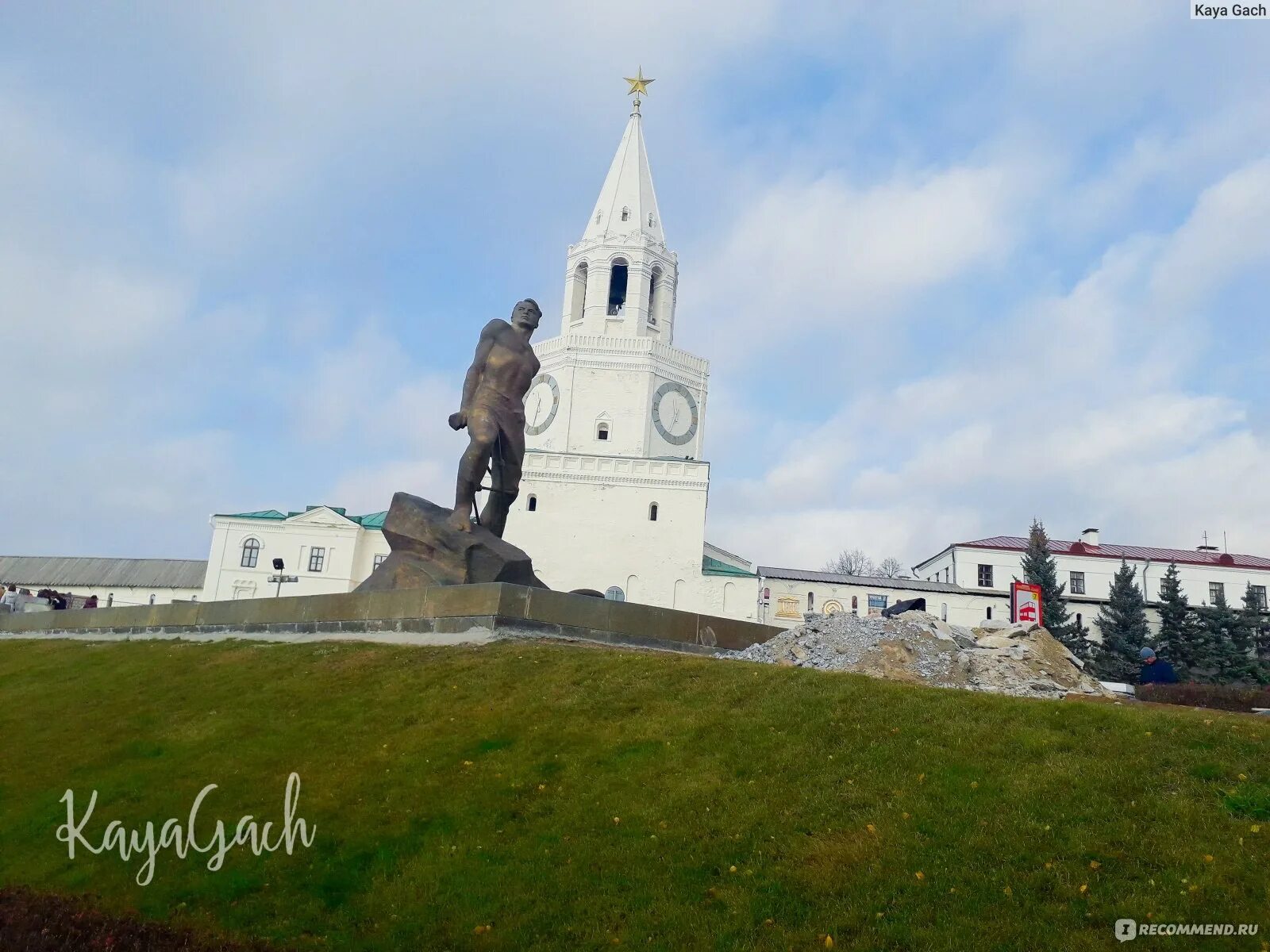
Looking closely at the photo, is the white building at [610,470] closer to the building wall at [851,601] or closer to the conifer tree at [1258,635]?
the building wall at [851,601]

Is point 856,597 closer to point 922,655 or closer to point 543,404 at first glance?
point 543,404

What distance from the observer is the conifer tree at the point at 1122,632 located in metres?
49.9

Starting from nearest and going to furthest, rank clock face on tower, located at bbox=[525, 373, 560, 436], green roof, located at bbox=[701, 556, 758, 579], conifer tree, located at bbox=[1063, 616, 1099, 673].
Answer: conifer tree, located at bbox=[1063, 616, 1099, 673], green roof, located at bbox=[701, 556, 758, 579], clock face on tower, located at bbox=[525, 373, 560, 436]

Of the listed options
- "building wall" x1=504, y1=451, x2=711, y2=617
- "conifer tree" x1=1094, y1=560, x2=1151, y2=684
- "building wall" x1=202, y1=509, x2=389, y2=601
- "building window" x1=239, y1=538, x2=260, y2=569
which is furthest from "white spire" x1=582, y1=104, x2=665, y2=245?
"conifer tree" x1=1094, y1=560, x2=1151, y2=684

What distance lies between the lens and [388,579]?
17.0m

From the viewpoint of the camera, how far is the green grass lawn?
659 centimetres

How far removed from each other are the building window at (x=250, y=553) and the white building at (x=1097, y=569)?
3708 cm

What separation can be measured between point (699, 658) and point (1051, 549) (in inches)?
2115

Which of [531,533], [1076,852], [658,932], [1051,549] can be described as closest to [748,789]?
[658,932]

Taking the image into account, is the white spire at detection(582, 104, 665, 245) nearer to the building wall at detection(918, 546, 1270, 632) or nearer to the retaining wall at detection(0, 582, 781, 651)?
the building wall at detection(918, 546, 1270, 632)

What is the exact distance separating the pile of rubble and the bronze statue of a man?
4.55 metres

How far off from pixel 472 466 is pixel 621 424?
1474 inches

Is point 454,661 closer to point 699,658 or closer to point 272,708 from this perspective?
point 272,708

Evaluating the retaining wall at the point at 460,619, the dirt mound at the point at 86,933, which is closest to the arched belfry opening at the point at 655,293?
the retaining wall at the point at 460,619
